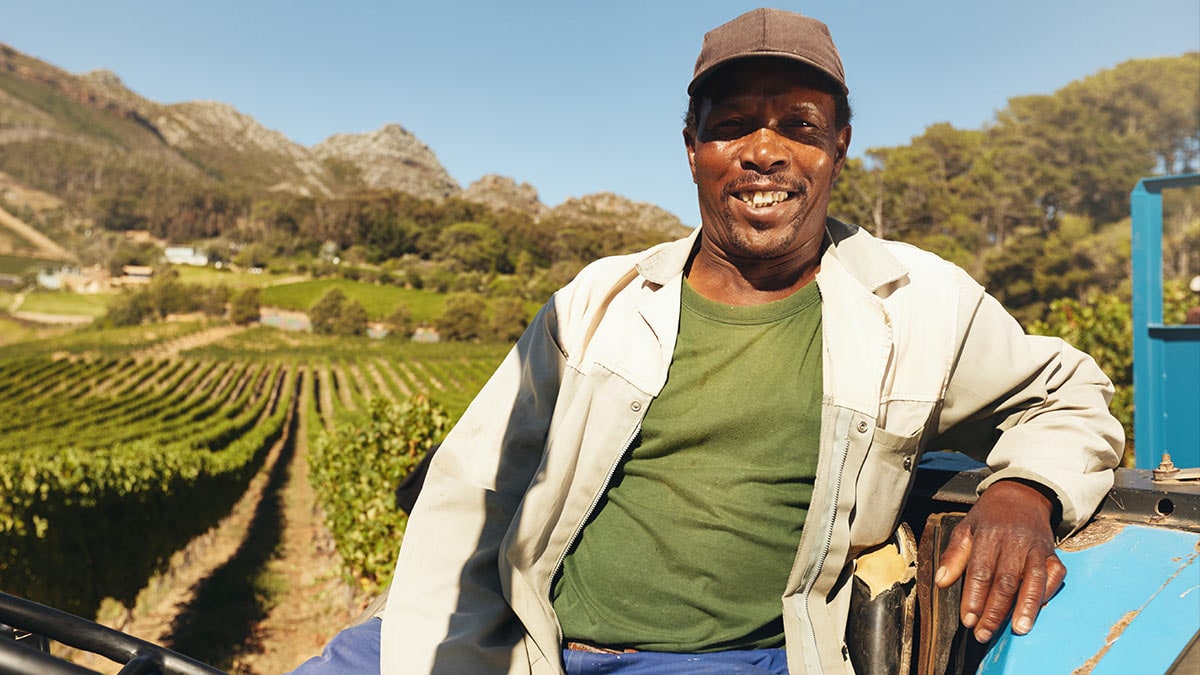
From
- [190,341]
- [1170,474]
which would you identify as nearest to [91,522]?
[1170,474]

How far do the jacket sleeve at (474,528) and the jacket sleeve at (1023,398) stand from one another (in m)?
0.78

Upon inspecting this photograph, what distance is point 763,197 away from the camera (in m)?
1.74

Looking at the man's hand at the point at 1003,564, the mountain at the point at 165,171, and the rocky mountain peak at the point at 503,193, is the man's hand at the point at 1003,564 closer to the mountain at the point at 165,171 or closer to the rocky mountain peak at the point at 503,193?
the mountain at the point at 165,171

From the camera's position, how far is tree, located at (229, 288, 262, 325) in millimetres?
94312

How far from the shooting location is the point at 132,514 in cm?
1091

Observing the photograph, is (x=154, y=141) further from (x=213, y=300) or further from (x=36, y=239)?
(x=213, y=300)

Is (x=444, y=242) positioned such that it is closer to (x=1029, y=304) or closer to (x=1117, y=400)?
(x=1029, y=304)

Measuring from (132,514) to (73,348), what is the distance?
265 feet

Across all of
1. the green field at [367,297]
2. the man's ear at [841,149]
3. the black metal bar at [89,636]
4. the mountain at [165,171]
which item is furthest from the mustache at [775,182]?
the mountain at [165,171]

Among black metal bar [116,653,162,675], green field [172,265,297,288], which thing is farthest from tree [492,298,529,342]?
black metal bar [116,653,162,675]

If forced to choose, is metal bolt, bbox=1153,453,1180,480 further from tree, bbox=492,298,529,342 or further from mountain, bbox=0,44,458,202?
mountain, bbox=0,44,458,202

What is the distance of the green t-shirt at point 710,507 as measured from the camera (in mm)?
1560

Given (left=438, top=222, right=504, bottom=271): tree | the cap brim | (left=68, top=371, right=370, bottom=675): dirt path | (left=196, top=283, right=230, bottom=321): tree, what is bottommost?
(left=68, top=371, right=370, bottom=675): dirt path

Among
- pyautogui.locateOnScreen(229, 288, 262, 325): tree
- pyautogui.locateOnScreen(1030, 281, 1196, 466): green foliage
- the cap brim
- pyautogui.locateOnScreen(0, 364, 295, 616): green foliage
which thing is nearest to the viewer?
the cap brim
